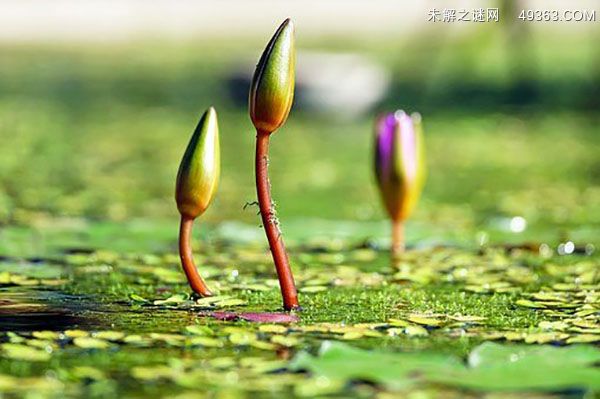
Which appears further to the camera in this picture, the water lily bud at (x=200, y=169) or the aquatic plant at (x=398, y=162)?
the aquatic plant at (x=398, y=162)

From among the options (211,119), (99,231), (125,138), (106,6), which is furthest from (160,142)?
(106,6)

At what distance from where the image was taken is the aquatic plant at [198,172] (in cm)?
196

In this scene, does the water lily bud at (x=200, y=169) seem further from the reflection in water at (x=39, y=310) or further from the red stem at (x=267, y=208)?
the reflection in water at (x=39, y=310)

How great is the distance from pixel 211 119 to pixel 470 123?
12.6 ft

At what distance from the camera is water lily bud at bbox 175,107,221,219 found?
77.0 inches

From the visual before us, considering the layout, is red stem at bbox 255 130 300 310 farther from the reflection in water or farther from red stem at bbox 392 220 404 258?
red stem at bbox 392 220 404 258

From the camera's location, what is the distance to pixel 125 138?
517 centimetres

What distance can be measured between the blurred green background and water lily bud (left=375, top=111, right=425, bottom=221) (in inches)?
9.8

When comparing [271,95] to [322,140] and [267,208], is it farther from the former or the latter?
[322,140]

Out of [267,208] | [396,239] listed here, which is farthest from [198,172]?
[396,239]

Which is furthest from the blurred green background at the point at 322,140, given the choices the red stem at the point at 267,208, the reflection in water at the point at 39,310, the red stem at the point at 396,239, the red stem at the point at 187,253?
the red stem at the point at 267,208

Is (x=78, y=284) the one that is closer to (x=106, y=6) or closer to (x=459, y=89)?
(x=459, y=89)

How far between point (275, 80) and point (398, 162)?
0.85 meters

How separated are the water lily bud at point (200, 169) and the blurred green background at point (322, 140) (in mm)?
828
